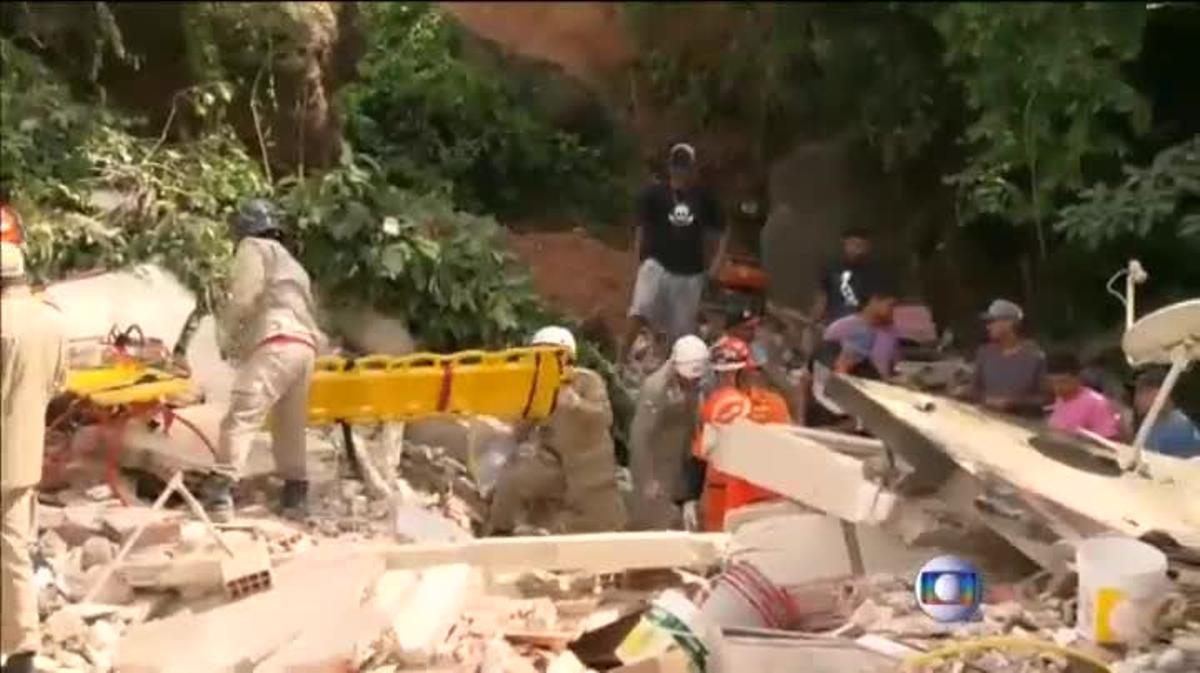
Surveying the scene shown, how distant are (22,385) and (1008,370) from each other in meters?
2.55

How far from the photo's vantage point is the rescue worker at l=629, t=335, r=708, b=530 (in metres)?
4.87

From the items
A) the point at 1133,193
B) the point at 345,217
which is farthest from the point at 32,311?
the point at 1133,193

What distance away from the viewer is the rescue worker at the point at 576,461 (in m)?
4.94

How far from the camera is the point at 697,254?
5.04 meters

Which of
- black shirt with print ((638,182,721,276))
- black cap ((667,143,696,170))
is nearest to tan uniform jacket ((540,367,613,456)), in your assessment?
black shirt with print ((638,182,721,276))

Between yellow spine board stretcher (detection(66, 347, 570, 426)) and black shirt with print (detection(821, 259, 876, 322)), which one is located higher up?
black shirt with print (detection(821, 259, 876, 322))

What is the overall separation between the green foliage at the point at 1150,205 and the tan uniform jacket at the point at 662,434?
1.43m

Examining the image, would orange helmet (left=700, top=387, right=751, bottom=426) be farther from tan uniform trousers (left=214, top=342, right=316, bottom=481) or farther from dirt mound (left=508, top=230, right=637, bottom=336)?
tan uniform trousers (left=214, top=342, right=316, bottom=481)

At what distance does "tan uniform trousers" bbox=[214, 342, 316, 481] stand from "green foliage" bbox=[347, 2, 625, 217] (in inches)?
34.5

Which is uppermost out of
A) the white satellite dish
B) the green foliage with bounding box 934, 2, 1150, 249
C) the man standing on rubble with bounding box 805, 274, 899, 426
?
the green foliage with bounding box 934, 2, 1150, 249

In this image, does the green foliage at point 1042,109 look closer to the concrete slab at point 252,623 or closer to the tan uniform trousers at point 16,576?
the concrete slab at point 252,623

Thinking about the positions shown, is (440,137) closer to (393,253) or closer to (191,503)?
(393,253)

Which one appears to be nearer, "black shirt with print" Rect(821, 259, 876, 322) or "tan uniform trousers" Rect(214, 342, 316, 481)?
"tan uniform trousers" Rect(214, 342, 316, 481)

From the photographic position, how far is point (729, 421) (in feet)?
15.3
